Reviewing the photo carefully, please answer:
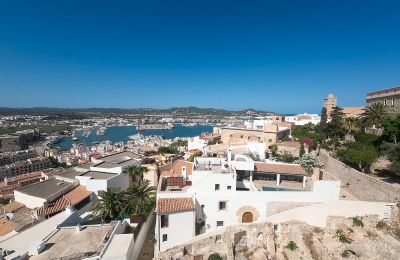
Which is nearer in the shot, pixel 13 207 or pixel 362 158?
pixel 13 207

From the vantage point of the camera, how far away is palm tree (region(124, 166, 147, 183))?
2734 centimetres

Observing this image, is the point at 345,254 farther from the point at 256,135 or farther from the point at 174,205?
the point at 256,135

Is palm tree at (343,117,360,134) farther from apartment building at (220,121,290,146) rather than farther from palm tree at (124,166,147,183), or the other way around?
palm tree at (124,166,147,183)

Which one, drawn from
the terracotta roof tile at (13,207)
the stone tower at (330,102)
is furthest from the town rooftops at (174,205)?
the stone tower at (330,102)

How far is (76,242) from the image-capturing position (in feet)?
46.6

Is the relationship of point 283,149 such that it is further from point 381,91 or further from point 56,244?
point 56,244

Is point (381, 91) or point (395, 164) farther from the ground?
point (381, 91)

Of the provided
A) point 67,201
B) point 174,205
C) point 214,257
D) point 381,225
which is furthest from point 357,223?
point 67,201

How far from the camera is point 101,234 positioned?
→ 15.3 meters

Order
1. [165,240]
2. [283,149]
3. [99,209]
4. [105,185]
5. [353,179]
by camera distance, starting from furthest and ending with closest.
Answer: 1. [283,149]
2. [105,185]
3. [353,179]
4. [99,209]
5. [165,240]

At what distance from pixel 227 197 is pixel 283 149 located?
62.3 feet

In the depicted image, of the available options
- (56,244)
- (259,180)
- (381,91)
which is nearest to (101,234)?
(56,244)

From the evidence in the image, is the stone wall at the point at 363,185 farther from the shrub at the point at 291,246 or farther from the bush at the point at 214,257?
the bush at the point at 214,257

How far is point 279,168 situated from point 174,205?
37.7ft
